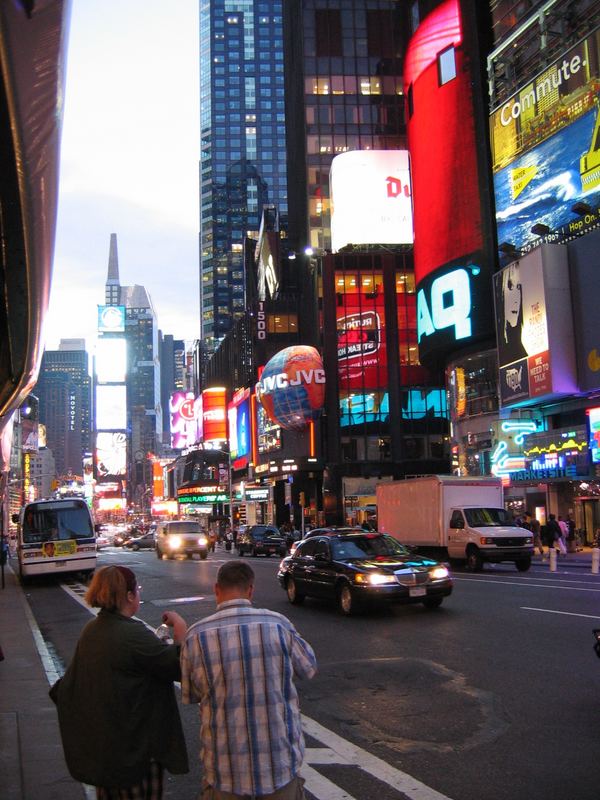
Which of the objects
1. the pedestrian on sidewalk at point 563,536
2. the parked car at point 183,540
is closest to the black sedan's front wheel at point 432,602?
the pedestrian on sidewalk at point 563,536

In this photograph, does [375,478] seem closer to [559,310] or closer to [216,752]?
[559,310]

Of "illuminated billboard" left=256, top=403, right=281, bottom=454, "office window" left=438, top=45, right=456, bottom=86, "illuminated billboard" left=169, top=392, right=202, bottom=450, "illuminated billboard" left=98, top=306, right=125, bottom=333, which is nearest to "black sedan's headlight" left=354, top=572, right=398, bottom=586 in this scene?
"office window" left=438, top=45, right=456, bottom=86

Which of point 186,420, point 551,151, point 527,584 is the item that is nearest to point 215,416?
point 186,420

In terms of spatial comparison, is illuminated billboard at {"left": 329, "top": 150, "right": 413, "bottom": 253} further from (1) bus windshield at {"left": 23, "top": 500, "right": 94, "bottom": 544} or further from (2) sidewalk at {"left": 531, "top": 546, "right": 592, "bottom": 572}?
(1) bus windshield at {"left": 23, "top": 500, "right": 94, "bottom": 544}

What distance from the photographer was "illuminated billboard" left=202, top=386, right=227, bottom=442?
359ft

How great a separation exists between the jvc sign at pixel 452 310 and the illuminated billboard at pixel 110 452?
367 feet

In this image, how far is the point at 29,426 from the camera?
314 ft

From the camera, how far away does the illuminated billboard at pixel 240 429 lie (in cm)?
8944

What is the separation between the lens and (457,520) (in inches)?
980

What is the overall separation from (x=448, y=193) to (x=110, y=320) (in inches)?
4700

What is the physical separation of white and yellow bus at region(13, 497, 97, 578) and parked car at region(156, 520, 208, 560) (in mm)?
13060

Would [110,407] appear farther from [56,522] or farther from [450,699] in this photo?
[450,699]

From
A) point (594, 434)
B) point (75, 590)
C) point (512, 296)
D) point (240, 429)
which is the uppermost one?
point (512, 296)

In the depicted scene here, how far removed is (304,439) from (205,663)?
69354mm
